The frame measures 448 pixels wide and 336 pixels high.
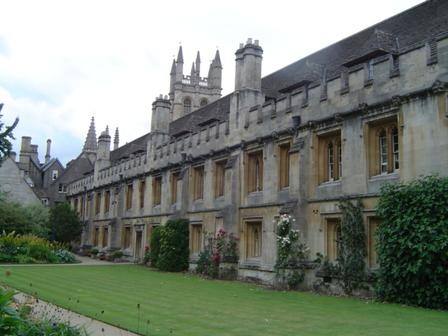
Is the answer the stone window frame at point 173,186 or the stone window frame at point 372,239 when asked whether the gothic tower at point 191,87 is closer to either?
the stone window frame at point 173,186

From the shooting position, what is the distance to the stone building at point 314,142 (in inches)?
636

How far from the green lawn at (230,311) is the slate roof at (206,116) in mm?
13396

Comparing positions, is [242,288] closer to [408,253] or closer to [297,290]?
[297,290]

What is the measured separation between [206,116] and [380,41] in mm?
16000

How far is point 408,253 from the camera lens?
14625mm

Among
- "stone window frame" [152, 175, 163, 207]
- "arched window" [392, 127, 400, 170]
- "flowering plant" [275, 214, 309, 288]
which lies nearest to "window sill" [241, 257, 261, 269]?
"flowering plant" [275, 214, 309, 288]

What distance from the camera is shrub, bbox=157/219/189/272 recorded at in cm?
2773

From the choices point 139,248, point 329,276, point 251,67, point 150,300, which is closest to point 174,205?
point 139,248

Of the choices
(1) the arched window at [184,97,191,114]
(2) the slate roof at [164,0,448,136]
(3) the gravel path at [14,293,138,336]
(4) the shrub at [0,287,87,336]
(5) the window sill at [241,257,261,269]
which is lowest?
(3) the gravel path at [14,293,138,336]

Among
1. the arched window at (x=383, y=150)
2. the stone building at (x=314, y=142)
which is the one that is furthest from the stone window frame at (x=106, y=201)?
the arched window at (x=383, y=150)

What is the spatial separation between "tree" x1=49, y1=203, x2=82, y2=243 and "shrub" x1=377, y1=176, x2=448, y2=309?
37.1 meters

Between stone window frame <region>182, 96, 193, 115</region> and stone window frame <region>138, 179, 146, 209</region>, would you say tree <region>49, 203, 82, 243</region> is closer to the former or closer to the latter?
stone window frame <region>138, 179, 146, 209</region>

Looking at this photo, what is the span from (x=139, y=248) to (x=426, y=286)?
83.1ft

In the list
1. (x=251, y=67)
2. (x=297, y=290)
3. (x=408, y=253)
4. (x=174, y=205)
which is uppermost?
(x=251, y=67)
